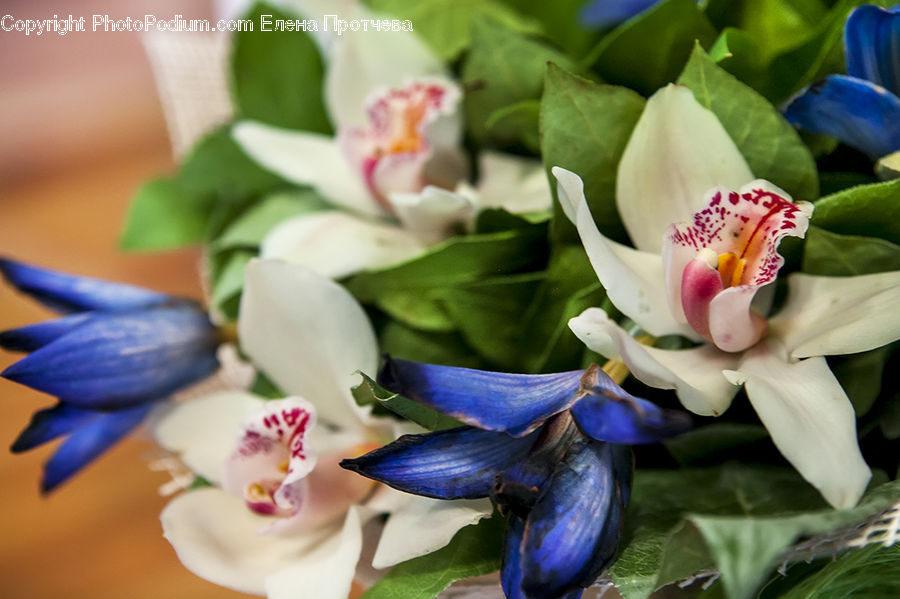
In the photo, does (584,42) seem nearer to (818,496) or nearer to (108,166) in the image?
(818,496)

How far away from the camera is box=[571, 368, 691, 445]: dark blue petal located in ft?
0.65

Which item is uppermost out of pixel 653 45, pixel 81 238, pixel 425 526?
pixel 653 45

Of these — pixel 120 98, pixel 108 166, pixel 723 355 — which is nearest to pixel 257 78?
pixel 723 355

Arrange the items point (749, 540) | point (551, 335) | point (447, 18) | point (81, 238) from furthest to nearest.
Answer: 1. point (81, 238)
2. point (447, 18)
3. point (551, 335)
4. point (749, 540)

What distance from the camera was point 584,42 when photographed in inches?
15.5

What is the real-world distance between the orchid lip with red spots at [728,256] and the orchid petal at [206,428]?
0.51 ft

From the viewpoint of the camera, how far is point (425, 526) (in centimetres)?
→ 24

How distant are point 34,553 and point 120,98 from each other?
22.5 inches

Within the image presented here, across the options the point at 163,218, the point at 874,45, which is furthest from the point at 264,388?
the point at 874,45

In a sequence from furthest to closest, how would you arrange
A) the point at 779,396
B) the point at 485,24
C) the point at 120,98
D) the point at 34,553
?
the point at 120,98 → the point at 34,553 → the point at 485,24 → the point at 779,396

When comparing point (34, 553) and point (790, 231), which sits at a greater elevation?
point (790, 231)

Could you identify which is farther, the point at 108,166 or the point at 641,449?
the point at 108,166

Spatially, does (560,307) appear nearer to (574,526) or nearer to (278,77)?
(574,526)

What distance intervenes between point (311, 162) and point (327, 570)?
0.56 ft
